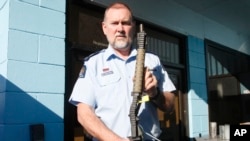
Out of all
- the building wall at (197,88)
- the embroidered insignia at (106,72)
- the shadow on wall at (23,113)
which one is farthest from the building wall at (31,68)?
the building wall at (197,88)

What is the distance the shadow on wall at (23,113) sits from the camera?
1698mm

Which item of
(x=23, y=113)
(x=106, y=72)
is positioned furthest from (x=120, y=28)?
(x=23, y=113)

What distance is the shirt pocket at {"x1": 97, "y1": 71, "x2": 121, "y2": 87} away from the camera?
1371 millimetres

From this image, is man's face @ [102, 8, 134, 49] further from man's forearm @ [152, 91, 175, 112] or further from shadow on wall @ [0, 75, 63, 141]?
shadow on wall @ [0, 75, 63, 141]

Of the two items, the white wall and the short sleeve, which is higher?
the white wall

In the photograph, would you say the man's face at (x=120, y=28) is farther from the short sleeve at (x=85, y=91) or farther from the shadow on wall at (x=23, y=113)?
the shadow on wall at (x=23, y=113)

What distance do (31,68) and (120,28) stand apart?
792 millimetres

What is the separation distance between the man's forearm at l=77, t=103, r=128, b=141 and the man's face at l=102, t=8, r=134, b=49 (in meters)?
0.36

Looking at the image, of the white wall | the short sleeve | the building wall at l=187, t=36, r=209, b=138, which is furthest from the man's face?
the building wall at l=187, t=36, r=209, b=138

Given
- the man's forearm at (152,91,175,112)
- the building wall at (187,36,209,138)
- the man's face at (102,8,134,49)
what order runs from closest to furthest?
1. the man's forearm at (152,91,175,112)
2. the man's face at (102,8,134,49)
3. the building wall at (187,36,209,138)

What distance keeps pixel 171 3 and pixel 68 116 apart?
6.35 ft

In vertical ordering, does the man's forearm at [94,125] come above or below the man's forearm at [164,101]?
below

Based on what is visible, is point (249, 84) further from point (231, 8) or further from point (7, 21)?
point (7, 21)

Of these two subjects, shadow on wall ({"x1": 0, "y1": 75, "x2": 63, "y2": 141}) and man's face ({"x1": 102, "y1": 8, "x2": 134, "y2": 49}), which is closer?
man's face ({"x1": 102, "y1": 8, "x2": 134, "y2": 49})
